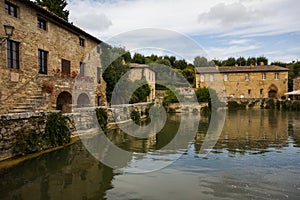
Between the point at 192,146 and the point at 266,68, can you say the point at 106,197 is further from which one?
the point at 266,68

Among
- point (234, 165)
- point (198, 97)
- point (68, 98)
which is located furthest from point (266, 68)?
point (234, 165)

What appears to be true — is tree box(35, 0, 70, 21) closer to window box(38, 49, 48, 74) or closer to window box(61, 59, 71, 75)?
window box(61, 59, 71, 75)

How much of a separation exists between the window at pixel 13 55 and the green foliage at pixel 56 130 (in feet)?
13.7

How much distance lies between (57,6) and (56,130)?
77.1 ft

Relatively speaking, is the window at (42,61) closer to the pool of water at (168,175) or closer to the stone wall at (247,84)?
the pool of water at (168,175)

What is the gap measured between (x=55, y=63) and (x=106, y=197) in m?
12.5

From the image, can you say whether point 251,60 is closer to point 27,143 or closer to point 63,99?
point 63,99

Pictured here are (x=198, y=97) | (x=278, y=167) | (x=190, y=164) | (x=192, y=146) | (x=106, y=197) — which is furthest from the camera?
(x=198, y=97)

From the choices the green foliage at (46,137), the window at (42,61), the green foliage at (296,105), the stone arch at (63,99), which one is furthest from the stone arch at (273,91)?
the green foliage at (46,137)

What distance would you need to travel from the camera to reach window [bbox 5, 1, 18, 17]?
39.9 feet

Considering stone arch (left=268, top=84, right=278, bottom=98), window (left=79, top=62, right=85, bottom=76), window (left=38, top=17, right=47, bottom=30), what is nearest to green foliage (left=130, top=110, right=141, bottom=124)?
window (left=79, top=62, right=85, bottom=76)

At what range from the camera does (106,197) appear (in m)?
5.73

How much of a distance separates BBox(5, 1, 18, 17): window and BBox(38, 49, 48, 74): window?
255 cm

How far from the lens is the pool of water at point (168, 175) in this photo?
5871 mm
